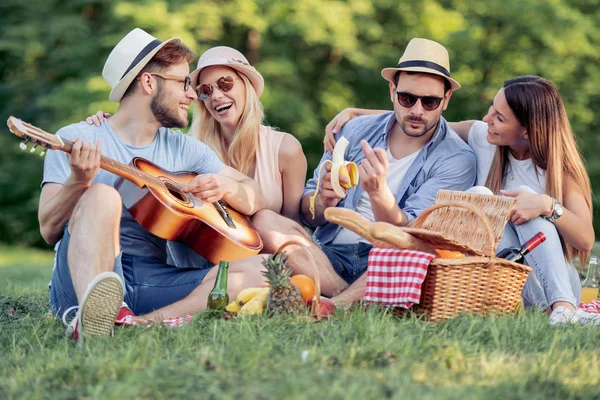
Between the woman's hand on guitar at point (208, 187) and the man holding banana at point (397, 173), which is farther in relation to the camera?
the man holding banana at point (397, 173)

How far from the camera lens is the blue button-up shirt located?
5.31m

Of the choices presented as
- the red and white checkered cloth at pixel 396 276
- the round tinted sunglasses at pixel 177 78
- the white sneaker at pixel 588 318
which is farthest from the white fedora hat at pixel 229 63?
the white sneaker at pixel 588 318

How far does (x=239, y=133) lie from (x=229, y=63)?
47 cm

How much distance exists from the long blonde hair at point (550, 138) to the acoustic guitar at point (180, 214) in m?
1.59

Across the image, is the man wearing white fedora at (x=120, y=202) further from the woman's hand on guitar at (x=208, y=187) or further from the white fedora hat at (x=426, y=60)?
the white fedora hat at (x=426, y=60)

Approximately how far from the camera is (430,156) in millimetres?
5434

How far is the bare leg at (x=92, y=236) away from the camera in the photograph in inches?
161

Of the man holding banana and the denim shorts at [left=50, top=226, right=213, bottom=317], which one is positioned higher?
the man holding banana

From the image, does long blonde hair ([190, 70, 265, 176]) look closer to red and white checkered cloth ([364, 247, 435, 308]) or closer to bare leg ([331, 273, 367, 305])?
bare leg ([331, 273, 367, 305])

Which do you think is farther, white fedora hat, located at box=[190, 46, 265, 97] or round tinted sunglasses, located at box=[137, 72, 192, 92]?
white fedora hat, located at box=[190, 46, 265, 97]

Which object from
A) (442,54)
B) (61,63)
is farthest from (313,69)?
(442,54)

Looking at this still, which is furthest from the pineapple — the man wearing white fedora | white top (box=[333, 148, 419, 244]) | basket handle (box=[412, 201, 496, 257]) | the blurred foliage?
the blurred foliage

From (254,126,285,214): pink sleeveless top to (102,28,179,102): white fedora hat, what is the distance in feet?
3.37

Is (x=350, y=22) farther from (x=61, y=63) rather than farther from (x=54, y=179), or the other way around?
(x=54, y=179)
